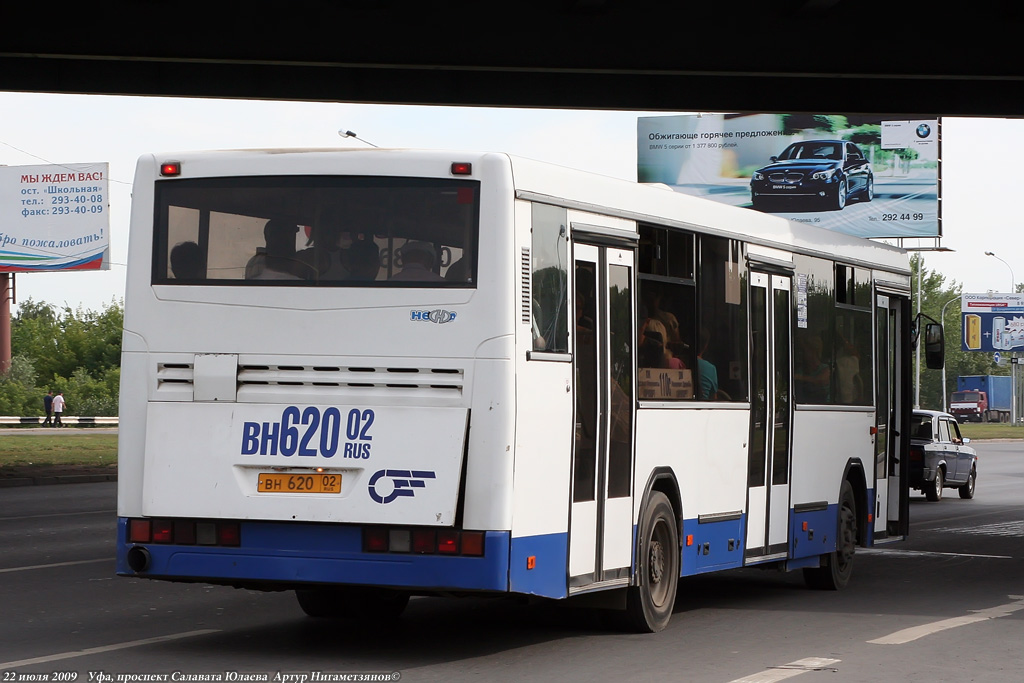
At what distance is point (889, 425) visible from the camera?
50.7ft

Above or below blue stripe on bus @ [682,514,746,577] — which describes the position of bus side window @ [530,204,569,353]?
above

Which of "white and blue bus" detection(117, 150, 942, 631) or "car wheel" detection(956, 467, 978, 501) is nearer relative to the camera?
"white and blue bus" detection(117, 150, 942, 631)

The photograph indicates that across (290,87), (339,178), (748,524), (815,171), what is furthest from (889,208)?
(339,178)

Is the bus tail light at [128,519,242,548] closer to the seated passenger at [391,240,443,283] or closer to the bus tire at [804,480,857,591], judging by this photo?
the seated passenger at [391,240,443,283]

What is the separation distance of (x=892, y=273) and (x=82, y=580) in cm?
833

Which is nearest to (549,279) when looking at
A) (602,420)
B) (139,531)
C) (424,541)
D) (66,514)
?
(602,420)

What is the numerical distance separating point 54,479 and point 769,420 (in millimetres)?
19457

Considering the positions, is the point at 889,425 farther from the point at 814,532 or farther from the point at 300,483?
the point at 300,483

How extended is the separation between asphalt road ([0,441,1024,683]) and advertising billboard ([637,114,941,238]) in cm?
3955

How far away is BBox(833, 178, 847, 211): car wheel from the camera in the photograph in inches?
2157

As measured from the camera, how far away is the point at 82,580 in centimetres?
1338

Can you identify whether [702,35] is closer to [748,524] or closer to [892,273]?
[892,273]

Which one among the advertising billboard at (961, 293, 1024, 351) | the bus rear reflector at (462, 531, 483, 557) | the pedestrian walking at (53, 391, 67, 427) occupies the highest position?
the advertising billboard at (961, 293, 1024, 351)

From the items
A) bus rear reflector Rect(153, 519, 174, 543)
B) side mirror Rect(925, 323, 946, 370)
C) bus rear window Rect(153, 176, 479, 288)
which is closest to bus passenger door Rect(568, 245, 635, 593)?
bus rear window Rect(153, 176, 479, 288)
